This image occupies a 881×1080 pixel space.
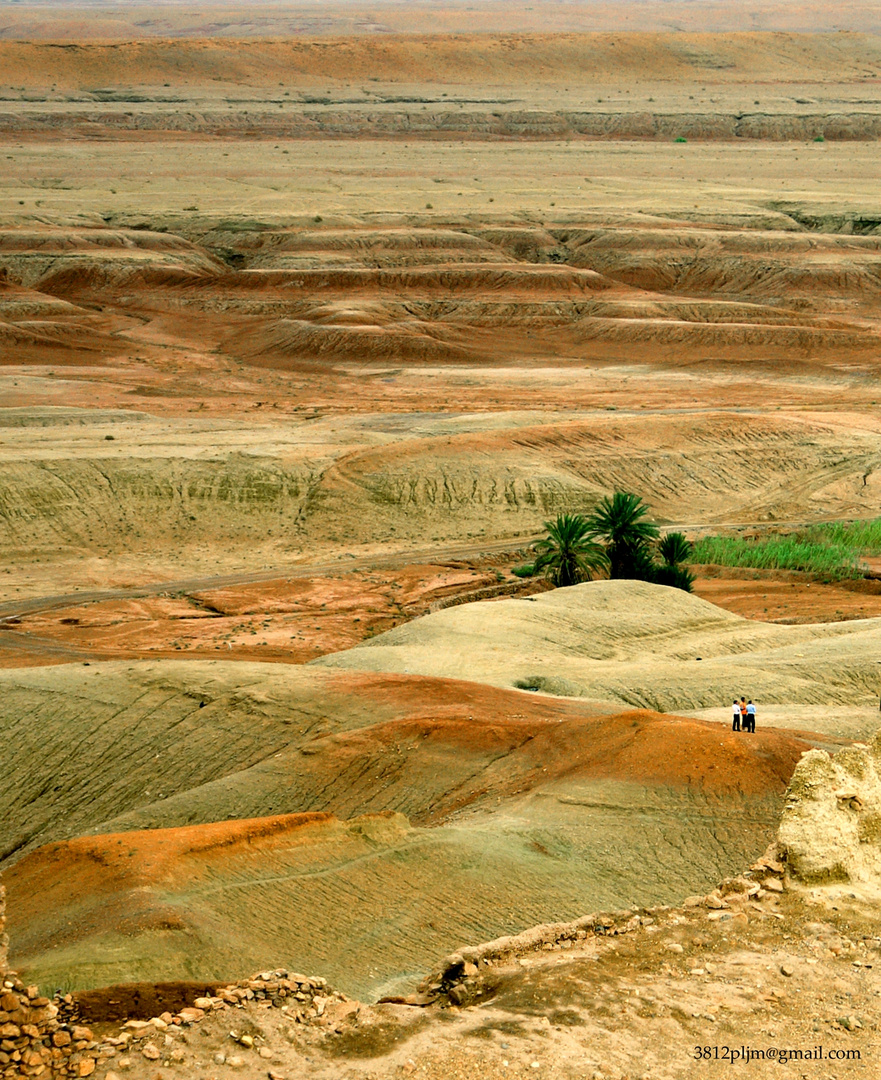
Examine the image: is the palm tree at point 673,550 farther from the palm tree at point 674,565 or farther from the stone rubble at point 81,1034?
the stone rubble at point 81,1034

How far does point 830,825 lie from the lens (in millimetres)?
13594

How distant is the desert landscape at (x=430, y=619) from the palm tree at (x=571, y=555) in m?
0.95

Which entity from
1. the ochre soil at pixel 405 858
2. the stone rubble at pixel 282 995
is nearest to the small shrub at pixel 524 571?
the ochre soil at pixel 405 858

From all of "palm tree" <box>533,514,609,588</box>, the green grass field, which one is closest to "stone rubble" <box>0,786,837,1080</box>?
"palm tree" <box>533,514,609,588</box>


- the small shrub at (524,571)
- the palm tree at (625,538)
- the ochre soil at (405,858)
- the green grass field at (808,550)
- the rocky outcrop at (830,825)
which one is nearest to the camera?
the ochre soil at (405,858)

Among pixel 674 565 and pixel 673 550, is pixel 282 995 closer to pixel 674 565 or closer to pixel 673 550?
pixel 674 565

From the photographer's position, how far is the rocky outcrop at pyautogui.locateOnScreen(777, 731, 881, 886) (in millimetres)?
13453

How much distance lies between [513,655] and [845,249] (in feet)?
190

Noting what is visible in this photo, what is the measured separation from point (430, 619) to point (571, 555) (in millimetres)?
7128

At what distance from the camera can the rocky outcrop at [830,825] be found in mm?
13453

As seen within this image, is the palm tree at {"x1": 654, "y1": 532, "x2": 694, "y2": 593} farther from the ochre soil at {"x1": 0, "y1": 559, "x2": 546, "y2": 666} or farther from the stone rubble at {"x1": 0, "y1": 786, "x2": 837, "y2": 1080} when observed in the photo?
the stone rubble at {"x1": 0, "y1": 786, "x2": 837, "y2": 1080}

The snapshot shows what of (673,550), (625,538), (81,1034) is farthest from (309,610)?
(81,1034)

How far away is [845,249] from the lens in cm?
7700

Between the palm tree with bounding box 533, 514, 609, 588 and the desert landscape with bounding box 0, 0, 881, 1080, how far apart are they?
946 mm
